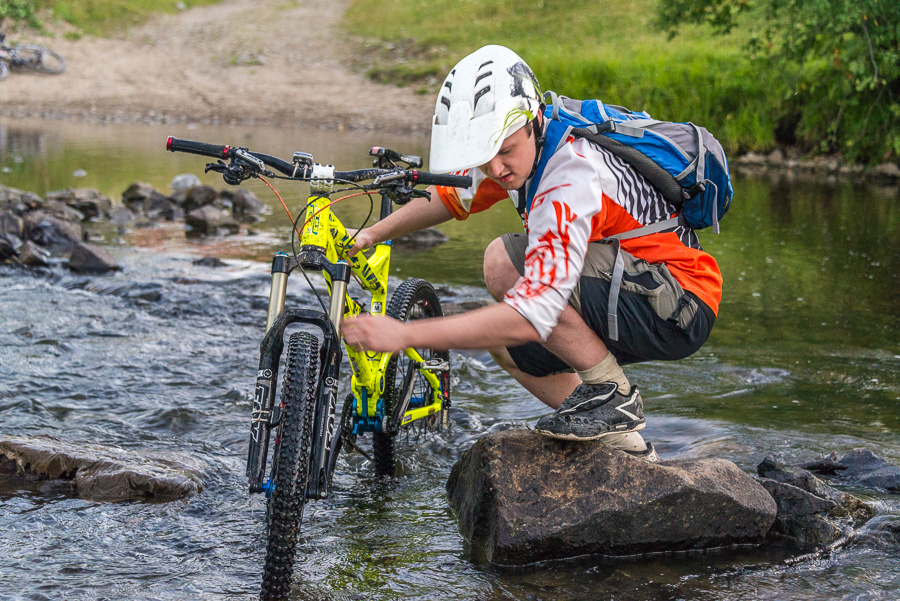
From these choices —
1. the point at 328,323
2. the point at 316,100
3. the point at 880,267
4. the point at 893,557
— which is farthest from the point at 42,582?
the point at 316,100

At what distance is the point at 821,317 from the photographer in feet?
23.8

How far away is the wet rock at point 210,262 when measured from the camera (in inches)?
347

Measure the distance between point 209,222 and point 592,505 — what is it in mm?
8345

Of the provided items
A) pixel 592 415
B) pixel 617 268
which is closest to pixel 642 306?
pixel 617 268

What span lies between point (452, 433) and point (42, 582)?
2.26 m

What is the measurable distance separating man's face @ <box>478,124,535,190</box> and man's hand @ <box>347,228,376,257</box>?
862mm

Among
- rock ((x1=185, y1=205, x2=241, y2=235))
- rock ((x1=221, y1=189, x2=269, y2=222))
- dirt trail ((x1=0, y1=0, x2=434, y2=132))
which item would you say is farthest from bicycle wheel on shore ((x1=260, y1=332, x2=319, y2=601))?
Result: dirt trail ((x1=0, y1=0, x2=434, y2=132))

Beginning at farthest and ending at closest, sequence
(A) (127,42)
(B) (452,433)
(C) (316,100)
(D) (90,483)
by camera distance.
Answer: (A) (127,42)
(C) (316,100)
(B) (452,433)
(D) (90,483)

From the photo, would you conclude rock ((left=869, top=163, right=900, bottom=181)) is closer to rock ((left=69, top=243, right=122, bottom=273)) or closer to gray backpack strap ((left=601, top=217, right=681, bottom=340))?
rock ((left=69, top=243, right=122, bottom=273))

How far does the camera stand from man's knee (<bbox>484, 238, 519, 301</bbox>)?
3703mm

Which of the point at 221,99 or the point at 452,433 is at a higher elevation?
the point at 221,99

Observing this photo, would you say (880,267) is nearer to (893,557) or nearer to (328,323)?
(893,557)

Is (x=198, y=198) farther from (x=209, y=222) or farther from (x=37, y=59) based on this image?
(x=37, y=59)

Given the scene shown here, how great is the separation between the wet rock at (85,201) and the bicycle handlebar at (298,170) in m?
8.89
